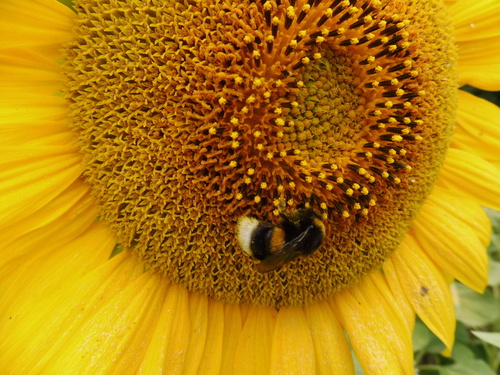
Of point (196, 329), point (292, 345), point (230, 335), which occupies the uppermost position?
point (196, 329)

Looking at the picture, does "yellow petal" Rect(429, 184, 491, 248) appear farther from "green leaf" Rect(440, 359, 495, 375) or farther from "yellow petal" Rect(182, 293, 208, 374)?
"yellow petal" Rect(182, 293, 208, 374)

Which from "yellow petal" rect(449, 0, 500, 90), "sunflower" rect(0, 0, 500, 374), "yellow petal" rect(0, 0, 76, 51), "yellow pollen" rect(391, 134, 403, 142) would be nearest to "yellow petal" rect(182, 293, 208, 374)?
"sunflower" rect(0, 0, 500, 374)

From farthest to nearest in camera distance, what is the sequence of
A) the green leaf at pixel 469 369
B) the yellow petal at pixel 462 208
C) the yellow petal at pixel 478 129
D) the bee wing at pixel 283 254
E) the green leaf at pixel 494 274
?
the green leaf at pixel 494 274
the green leaf at pixel 469 369
the yellow petal at pixel 478 129
the yellow petal at pixel 462 208
the bee wing at pixel 283 254

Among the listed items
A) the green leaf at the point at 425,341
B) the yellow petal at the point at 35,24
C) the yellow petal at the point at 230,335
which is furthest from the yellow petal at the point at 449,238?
the yellow petal at the point at 35,24

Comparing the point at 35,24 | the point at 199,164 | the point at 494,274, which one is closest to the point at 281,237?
the point at 199,164

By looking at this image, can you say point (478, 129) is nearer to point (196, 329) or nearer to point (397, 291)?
point (397, 291)

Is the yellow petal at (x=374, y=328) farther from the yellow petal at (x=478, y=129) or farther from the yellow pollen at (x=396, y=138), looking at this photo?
the yellow petal at (x=478, y=129)

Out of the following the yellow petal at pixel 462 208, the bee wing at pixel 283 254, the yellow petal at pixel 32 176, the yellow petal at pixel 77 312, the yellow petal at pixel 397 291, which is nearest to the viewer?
the bee wing at pixel 283 254
